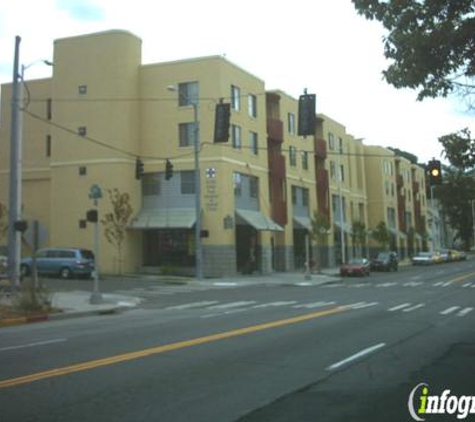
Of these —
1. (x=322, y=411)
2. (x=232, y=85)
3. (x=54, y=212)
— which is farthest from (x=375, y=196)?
(x=322, y=411)

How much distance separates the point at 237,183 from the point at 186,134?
15.2 feet

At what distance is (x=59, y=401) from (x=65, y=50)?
133 ft

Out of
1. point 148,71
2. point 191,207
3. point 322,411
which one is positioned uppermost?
point 148,71

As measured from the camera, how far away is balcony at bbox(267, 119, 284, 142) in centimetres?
4909

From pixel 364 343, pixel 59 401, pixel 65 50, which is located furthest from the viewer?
pixel 65 50

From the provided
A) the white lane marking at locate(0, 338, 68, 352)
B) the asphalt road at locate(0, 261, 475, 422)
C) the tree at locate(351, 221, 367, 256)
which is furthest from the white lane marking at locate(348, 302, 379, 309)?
the tree at locate(351, 221, 367, 256)

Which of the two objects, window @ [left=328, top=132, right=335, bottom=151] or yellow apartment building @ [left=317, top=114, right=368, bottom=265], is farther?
window @ [left=328, top=132, right=335, bottom=151]

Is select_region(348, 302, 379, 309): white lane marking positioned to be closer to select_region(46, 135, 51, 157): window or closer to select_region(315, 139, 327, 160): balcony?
select_region(46, 135, 51, 157): window

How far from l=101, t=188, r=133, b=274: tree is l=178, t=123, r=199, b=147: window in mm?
5303

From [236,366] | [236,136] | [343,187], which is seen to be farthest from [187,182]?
[236,366]

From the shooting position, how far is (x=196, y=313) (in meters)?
18.8

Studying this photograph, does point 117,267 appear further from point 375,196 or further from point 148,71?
point 375,196

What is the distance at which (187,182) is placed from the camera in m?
43.0

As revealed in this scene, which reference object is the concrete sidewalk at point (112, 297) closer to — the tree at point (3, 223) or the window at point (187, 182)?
the window at point (187, 182)
